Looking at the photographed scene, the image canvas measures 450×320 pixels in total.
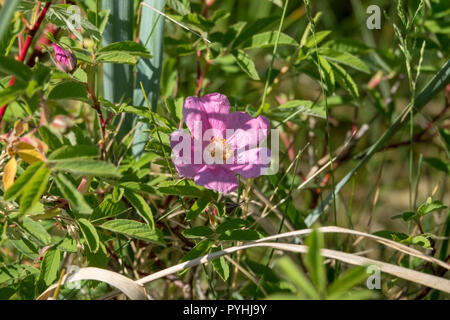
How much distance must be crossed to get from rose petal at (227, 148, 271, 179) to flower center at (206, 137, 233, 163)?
35mm

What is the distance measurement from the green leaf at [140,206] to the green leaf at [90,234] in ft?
0.30

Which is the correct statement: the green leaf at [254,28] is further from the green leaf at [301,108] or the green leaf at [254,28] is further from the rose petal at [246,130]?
the rose petal at [246,130]

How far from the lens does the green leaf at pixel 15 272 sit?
3.48 ft

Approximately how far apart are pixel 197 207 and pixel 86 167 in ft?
0.99

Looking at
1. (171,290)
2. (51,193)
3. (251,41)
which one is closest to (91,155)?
(51,193)

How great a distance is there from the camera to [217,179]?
98 centimetres

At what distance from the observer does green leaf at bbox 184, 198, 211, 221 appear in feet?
3.37

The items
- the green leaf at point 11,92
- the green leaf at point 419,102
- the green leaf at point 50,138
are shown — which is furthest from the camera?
the green leaf at point 419,102

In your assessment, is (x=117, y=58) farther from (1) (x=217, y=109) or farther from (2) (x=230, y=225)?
(2) (x=230, y=225)

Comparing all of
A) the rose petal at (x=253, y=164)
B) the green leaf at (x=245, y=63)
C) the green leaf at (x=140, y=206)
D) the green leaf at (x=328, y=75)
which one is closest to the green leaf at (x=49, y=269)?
the green leaf at (x=140, y=206)

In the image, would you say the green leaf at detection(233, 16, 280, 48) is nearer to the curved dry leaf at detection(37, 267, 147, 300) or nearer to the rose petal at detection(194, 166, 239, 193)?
the rose petal at detection(194, 166, 239, 193)

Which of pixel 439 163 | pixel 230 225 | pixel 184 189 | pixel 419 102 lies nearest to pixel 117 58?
pixel 184 189
